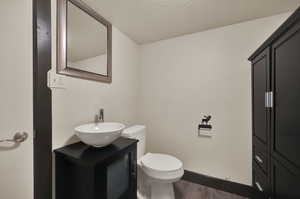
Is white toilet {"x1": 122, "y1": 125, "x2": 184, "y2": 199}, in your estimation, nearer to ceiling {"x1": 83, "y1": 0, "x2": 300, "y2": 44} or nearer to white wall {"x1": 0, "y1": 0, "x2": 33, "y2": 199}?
white wall {"x1": 0, "y1": 0, "x2": 33, "y2": 199}

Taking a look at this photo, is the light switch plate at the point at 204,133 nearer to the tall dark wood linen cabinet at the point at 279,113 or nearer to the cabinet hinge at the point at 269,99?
the tall dark wood linen cabinet at the point at 279,113

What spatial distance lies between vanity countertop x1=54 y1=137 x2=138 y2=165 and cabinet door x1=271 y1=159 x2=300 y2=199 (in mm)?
1132

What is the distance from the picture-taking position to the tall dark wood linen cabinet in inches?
30.3

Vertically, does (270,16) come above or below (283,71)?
above

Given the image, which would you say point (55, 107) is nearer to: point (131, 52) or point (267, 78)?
point (131, 52)

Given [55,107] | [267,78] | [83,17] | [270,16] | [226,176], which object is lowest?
[226,176]

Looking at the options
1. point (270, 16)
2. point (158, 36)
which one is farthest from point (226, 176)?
point (158, 36)

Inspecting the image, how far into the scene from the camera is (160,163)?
1.58 m

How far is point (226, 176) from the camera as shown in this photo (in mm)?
1737

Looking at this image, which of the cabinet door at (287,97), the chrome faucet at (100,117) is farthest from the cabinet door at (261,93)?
the chrome faucet at (100,117)

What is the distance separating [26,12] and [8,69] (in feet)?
1.43

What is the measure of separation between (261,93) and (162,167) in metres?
1.22

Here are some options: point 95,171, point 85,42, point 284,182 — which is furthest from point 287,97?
point 85,42

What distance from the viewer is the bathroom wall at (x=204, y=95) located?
1652 mm
